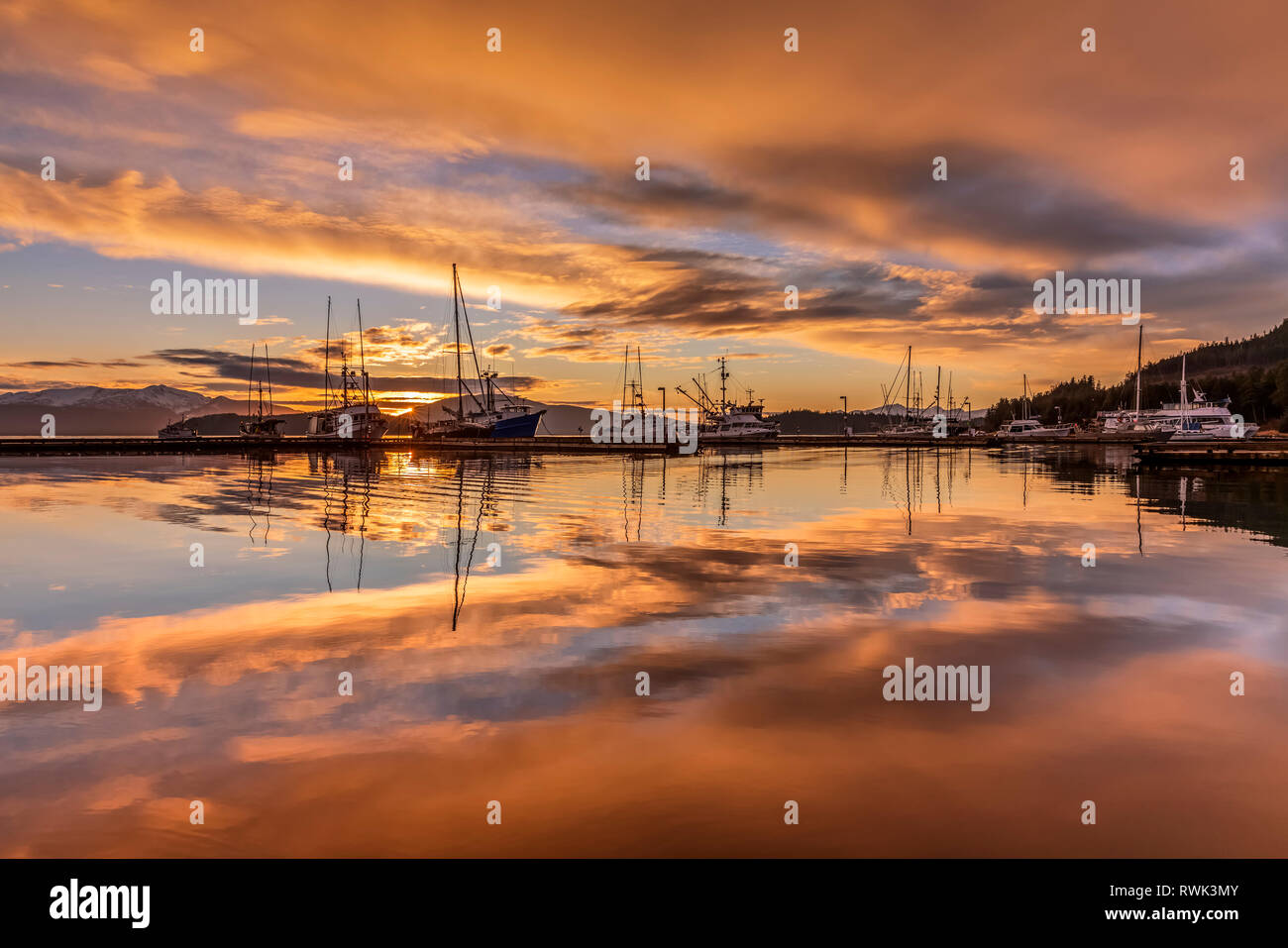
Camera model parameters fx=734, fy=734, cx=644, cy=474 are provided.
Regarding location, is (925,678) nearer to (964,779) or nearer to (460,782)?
(964,779)

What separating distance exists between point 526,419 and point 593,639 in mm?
134339

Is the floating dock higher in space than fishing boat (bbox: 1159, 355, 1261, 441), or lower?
lower

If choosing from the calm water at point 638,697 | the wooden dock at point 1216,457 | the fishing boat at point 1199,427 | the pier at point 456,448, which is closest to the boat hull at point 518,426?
the pier at point 456,448

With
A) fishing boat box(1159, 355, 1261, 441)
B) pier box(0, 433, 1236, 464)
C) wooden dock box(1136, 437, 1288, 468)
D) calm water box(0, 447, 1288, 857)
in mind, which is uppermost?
fishing boat box(1159, 355, 1261, 441)

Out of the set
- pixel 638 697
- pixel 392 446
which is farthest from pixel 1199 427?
pixel 638 697

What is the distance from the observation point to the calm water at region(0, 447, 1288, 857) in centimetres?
803

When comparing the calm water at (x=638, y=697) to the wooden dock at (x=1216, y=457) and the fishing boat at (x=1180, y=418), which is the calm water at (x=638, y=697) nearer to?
the wooden dock at (x=1216, y=457)

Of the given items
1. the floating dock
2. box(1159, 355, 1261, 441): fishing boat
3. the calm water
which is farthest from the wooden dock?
the calm water

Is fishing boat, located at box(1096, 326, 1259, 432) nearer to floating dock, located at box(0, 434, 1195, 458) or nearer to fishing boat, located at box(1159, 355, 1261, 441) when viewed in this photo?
fishing boat, located at box(1159, 355, 1261, 441)

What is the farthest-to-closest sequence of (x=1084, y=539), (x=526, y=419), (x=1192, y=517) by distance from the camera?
(x=526, y=419), (x=1192, y=517), (x=1084, y=539)

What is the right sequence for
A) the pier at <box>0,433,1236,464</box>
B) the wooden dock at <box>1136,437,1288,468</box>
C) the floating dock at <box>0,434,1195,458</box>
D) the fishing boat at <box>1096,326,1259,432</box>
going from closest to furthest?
the wooden dock at <box>1136,437,1288,468</box> → the pier at <box>0,433,1236,464</box> → the floating dock at <box>0,434,1195,458</box> → the fishing boat at <box>1096,326,1259,432</box>

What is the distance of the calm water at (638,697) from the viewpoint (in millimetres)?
8031
